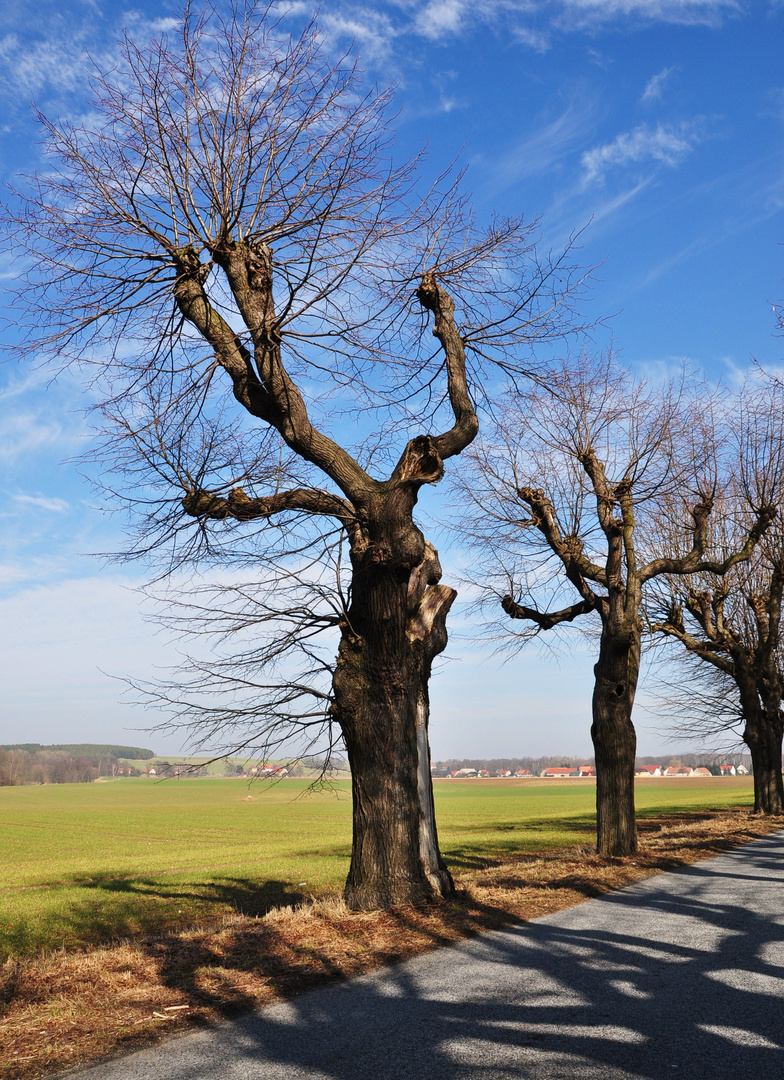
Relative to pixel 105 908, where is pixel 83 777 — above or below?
below

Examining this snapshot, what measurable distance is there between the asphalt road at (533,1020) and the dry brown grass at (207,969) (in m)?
0.31

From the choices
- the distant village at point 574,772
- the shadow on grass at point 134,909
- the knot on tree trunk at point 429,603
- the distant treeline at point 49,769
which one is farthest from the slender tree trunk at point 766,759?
the distant village at point 574,772

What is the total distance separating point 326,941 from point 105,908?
38.0 feet

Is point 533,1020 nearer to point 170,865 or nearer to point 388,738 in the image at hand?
point 388,738

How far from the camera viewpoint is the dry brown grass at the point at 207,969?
4.70 metres

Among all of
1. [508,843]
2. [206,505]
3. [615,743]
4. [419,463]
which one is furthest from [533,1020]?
[508,843]

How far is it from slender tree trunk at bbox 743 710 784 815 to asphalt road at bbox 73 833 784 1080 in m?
20.3

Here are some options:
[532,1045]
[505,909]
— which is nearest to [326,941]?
[505,909]

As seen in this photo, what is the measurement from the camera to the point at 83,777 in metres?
138

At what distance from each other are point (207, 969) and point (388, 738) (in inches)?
124

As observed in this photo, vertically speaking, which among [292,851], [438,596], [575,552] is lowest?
[292,851]

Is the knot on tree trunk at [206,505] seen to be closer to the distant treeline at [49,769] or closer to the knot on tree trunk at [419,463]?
the knot on tree trunk at [419,463]

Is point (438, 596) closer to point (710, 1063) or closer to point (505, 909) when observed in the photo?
point (505, 909)

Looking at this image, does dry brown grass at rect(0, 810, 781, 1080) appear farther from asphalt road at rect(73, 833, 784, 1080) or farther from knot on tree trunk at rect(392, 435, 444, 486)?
knot on tree trunk at rect(392, 435, 444, 486)
